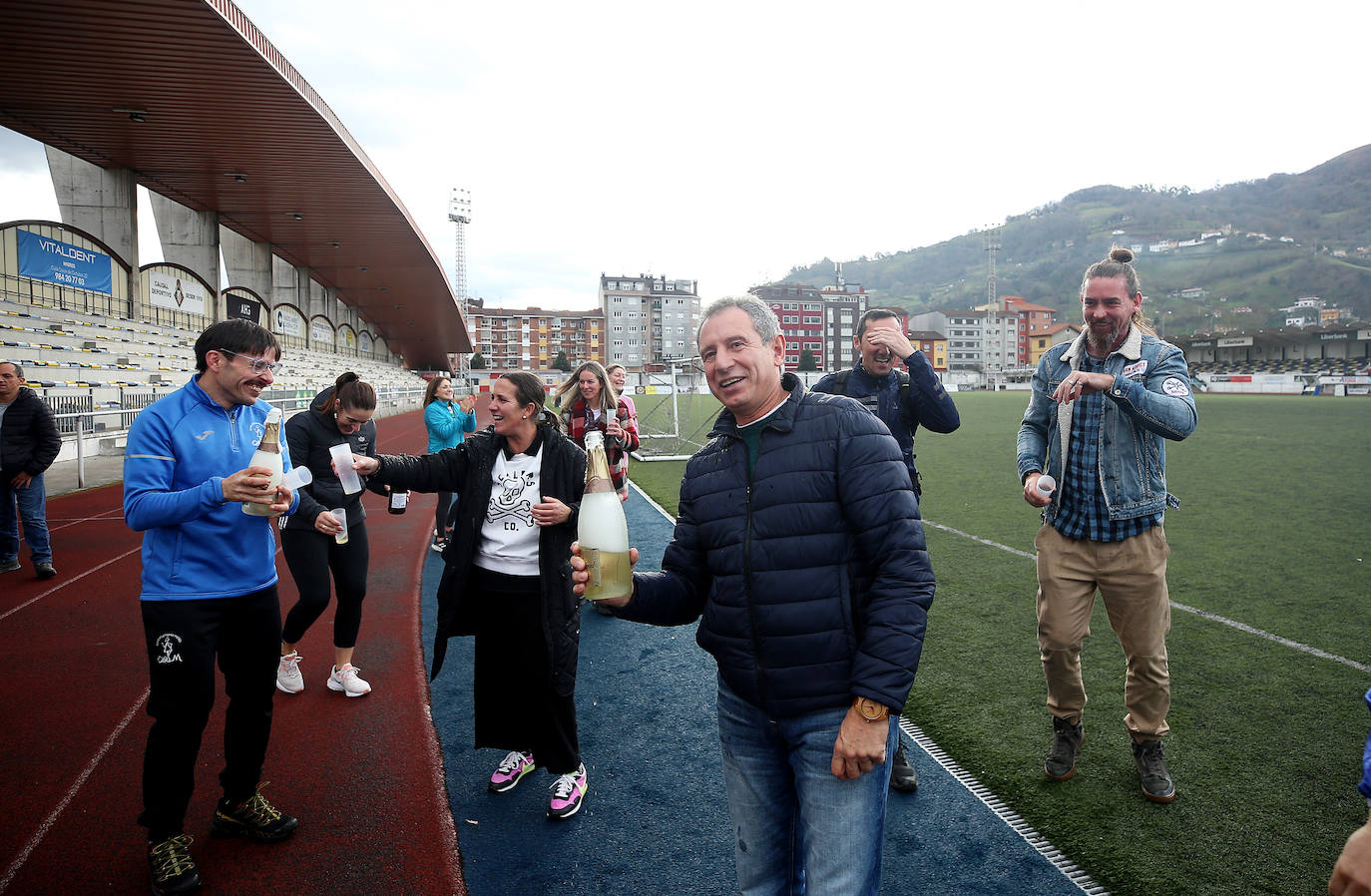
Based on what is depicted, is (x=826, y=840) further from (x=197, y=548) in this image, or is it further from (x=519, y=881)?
(x=197, y=548)

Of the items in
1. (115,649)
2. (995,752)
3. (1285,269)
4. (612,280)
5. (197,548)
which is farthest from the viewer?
(1285,269)

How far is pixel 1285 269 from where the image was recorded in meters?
129

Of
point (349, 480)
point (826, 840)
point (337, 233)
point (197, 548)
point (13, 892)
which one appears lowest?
point (13, 892)

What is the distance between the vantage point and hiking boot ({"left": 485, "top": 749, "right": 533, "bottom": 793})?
10.8 feet

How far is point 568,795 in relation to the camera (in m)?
3.10

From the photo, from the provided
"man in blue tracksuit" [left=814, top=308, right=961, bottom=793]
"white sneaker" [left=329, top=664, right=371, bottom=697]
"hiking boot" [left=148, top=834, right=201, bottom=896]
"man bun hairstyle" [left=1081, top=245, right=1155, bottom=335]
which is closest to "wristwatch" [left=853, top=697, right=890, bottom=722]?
"man in blue tracksuit" [left=814, top=308, right=961, bottom=793]

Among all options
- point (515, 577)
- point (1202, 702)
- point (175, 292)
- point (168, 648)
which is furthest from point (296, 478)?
point (175, 292)

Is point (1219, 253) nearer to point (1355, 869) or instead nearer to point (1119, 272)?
point (1119, 272)

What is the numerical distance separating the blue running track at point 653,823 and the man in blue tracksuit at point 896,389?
35 cm

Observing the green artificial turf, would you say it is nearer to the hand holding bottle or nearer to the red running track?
the hand holding bottle

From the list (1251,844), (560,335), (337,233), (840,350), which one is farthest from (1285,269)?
(1251,844)

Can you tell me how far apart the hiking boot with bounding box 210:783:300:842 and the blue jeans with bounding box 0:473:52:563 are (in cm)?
574

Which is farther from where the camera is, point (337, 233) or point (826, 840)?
point (337, 233)

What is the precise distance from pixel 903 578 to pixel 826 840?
64 cm
